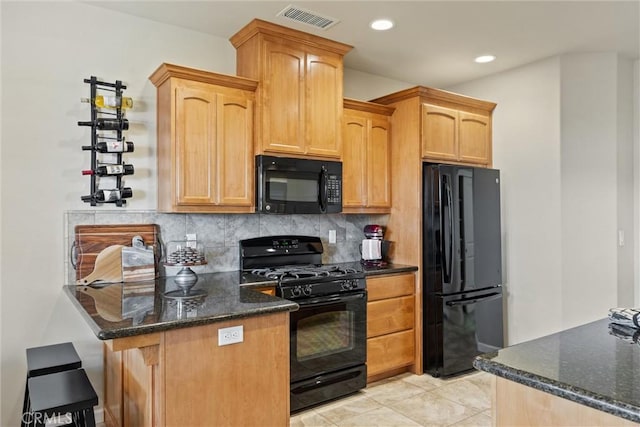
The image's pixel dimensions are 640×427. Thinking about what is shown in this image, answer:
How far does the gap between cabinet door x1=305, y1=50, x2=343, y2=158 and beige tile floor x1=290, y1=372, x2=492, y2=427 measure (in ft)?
6.15

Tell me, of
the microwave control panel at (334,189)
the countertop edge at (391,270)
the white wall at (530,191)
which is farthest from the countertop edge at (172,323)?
the white wall at (530,191)

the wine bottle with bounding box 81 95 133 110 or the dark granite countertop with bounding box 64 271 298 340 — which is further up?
the wine bottle with bounding box 81 95 133 110

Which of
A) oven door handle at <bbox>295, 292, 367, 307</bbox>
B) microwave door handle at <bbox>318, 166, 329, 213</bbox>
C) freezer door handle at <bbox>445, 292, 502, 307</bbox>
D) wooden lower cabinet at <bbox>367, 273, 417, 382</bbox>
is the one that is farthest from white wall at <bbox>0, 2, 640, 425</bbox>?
freezer door handle at <bbox>445, 292, 502, 307</bbox>

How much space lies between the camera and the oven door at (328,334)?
2.94 meters

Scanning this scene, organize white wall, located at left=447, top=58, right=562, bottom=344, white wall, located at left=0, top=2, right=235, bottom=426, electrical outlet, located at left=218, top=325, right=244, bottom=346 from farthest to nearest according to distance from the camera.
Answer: white wall, located at left=447, top=58, right=562, bottom=344, white wall, located at left=0, top=2, right=235, bottom=426, electrical outlet, located at left=218, top=325, right=244, bottom=346

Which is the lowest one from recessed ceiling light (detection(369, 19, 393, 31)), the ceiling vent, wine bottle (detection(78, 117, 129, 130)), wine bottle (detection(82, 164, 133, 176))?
wine bottle (detection(82, 164, 133, 176))

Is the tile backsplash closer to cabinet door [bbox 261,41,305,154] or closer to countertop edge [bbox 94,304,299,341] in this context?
cabinet door [bbox 261,41,305,154]

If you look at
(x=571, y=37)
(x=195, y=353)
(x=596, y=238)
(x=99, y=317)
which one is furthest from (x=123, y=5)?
(x=596, y=238)

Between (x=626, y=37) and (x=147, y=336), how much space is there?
4.04 m

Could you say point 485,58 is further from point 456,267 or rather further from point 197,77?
point 197,77

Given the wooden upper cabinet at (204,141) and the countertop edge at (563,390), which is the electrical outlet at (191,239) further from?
the countertop edge at (563,390)

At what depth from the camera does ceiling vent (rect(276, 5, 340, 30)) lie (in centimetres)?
293

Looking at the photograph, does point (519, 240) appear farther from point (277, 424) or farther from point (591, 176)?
point (277, 424)

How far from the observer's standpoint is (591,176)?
3.82 m
